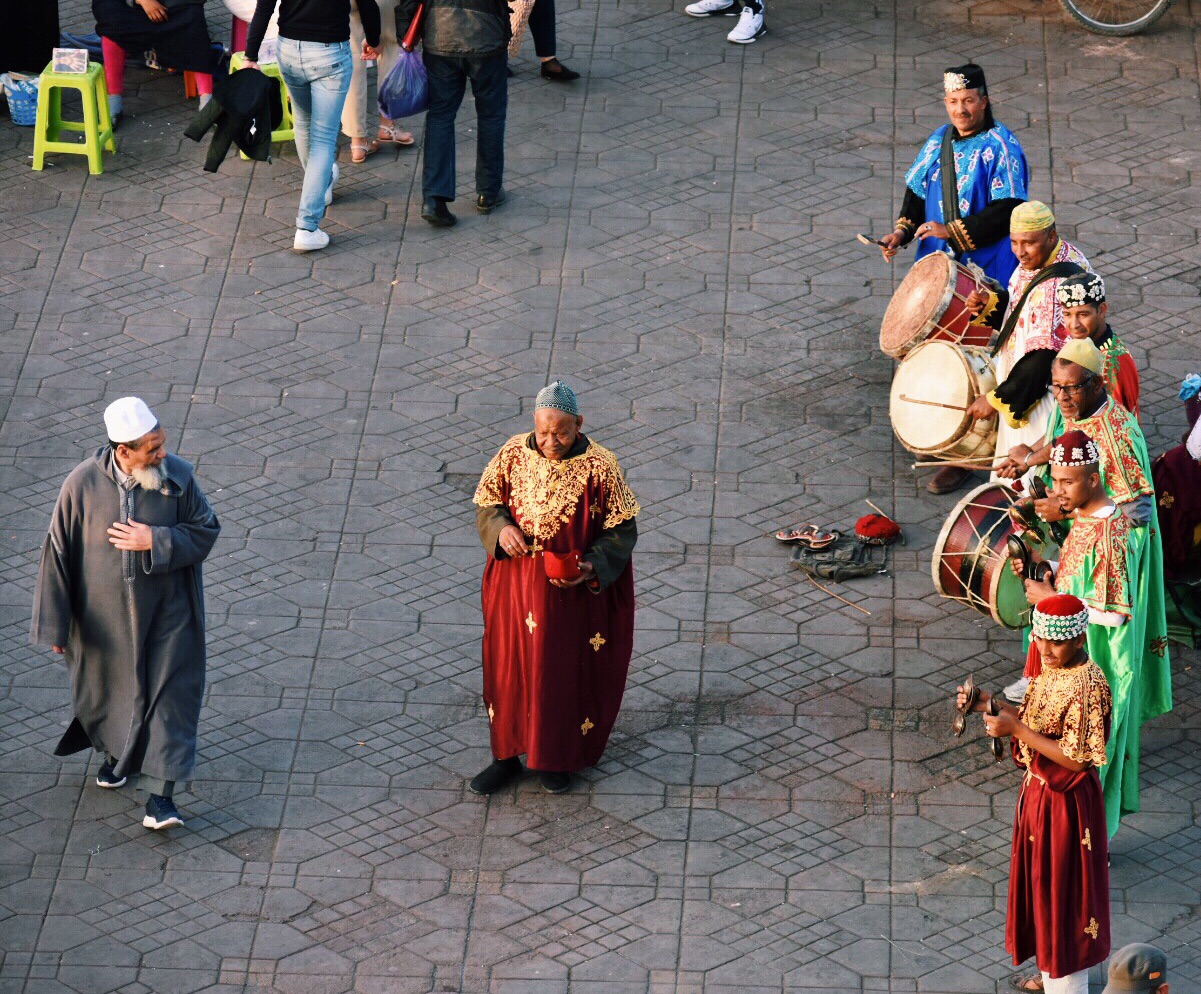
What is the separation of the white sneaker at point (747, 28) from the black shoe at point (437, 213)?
3247mm

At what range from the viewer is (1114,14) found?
16.0 metres

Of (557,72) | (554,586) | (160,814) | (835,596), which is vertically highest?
(554,586)

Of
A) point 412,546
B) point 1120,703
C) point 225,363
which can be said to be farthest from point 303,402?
point 1120,703

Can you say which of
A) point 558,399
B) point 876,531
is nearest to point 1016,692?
point 876,531

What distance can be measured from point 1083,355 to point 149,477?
3.82 m

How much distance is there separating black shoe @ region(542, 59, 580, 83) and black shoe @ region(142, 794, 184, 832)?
766 centimetres

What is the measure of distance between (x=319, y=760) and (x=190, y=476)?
148 centimetres

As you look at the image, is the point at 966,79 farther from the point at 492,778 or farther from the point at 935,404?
the point at 492,778

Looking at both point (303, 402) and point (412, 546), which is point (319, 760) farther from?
point (303, 402)

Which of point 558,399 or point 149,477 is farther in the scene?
point 558,399

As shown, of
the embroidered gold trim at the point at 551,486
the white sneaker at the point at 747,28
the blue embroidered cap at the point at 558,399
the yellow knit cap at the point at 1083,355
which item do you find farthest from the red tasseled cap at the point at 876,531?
the white sneaker at the point at 747,28

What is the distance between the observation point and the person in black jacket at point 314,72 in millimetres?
12961

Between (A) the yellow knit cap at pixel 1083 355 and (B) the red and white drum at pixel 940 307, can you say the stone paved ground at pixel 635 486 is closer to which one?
(B) the red and white drum at pixel 940 307

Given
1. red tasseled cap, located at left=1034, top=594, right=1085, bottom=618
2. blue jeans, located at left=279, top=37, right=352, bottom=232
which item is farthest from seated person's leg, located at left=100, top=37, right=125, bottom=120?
red tasseled cap, located at left=1034, top=594, right=1085, bottom=618
